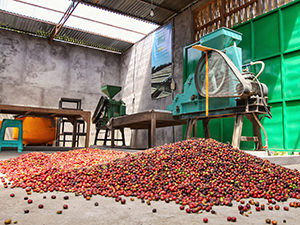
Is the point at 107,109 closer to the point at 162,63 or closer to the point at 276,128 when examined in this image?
the point at 162,63

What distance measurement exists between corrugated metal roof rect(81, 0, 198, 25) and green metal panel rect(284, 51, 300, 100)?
340 centimetres

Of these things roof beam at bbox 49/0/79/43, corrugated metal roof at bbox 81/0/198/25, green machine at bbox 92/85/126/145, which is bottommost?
green machine at bbox 92/85/126/145

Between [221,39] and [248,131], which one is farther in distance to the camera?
[248,131]

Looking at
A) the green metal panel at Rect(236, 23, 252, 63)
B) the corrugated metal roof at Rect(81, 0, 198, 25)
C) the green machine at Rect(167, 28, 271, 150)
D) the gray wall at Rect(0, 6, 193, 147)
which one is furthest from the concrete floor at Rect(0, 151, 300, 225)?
the corrugated metal roof at Rect(81, 0, 198, 25)

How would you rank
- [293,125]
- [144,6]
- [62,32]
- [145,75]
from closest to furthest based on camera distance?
[293,125]
[144,6]
[145,75]
[62,32]

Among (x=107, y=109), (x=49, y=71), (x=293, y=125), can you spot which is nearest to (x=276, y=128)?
(x=293, y=125)

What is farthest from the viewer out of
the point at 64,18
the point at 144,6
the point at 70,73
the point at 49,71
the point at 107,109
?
the point at 70,73

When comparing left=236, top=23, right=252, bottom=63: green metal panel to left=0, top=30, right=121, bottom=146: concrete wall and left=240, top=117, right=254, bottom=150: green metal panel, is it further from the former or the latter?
left=0, top=30, right=121, bottom=146: concrete wall

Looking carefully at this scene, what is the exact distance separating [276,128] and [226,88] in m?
1.93

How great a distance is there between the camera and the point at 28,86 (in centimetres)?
903

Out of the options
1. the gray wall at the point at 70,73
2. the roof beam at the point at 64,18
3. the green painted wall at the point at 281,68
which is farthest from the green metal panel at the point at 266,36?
the roof beam at the point at 64,18

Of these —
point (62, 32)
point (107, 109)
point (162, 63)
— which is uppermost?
point (62, 32)

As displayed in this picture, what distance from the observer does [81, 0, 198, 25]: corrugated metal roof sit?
719cm

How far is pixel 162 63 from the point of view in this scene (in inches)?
315
